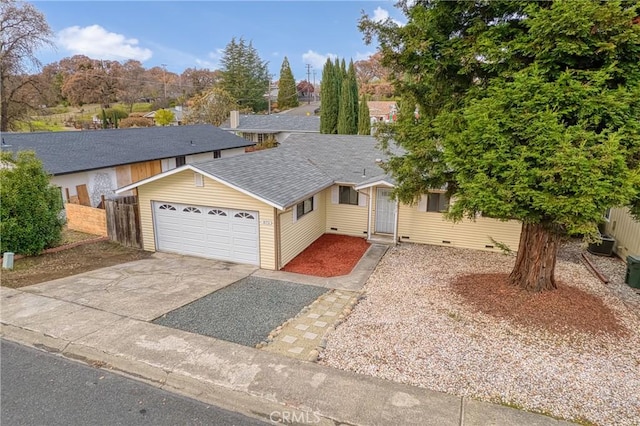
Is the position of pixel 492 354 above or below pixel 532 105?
below

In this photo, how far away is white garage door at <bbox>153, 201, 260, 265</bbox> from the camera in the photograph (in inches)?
477

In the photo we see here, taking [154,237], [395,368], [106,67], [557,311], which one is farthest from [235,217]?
[106,67]

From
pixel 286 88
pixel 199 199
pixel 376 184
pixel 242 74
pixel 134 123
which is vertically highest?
pixel 242 74

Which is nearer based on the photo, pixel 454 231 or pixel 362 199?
pixel 454 231

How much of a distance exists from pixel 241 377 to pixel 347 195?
35.1ft

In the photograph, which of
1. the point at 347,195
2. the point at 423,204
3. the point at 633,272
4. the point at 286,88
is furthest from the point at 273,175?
the point at 286,88

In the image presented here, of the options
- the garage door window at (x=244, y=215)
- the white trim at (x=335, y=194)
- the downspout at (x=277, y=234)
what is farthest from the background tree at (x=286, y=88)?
the downspout at (x=277, y=234)

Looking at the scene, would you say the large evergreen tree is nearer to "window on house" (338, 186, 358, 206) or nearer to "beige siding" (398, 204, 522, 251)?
"window on house" (338, 186, 358, 206)

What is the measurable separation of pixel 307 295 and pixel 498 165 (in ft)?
18.3

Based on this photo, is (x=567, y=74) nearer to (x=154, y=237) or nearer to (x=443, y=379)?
(x=443, y=379)

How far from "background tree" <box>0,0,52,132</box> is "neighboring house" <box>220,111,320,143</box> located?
1689 centimetres

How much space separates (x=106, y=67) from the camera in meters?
73.2

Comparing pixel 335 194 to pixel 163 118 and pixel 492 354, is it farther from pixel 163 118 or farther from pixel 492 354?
pixel 163 118

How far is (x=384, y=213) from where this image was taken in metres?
15.1
